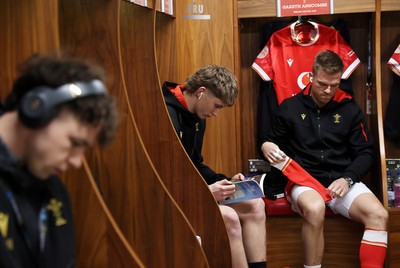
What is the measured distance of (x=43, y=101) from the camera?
1.10 meters

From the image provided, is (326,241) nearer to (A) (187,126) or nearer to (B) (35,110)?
(A) (187,126)

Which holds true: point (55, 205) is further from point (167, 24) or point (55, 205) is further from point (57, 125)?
point (167, 24)

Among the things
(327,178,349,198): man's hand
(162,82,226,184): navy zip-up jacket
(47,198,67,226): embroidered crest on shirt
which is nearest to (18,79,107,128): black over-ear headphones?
(47,198,67,226): embroidered crest on shirt

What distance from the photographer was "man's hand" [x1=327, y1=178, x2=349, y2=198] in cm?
306

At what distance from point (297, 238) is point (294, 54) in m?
1.30

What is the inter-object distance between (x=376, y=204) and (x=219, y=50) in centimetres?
138

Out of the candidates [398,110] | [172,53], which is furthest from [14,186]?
[398,110]

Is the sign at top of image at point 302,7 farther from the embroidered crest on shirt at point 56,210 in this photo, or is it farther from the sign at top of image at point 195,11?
the embroidered crest on shirt at point 56,210

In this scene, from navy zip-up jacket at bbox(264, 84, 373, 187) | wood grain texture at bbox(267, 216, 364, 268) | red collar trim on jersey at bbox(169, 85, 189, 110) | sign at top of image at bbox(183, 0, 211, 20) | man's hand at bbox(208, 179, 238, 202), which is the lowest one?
wood grain texture at bbox(267, 216, 364, 268)

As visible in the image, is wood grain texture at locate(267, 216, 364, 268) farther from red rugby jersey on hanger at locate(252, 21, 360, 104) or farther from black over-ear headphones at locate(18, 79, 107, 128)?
black over-ear headphones at locate(18, 79, 107, 128)

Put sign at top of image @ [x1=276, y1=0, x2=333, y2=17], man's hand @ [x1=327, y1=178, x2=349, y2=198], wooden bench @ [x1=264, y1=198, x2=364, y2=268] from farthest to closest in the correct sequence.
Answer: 1. sign at top of image @ [x1=276, y1=0, x2=333, y2=17]
2. wooden bench @ [x1=264, y1=198, x2=364, y2=268]
3. man's hand @ [x1=327, y1=178, x2=349, y2=198]

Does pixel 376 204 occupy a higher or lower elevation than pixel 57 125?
lower

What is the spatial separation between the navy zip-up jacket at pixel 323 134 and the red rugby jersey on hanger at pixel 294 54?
38 centimetres

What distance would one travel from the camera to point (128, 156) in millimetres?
2043
